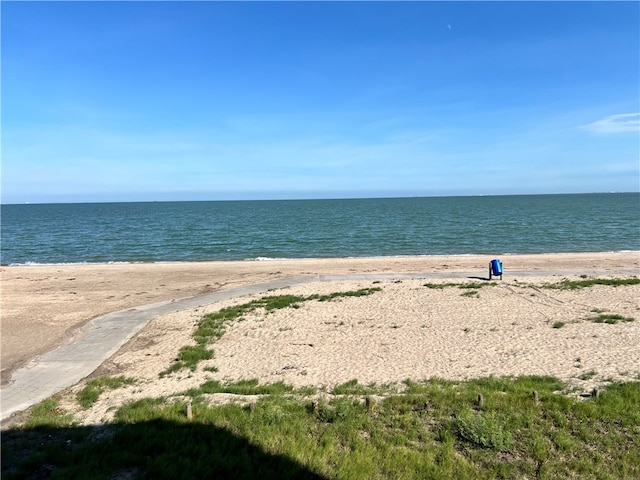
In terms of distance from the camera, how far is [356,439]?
6.13 meters

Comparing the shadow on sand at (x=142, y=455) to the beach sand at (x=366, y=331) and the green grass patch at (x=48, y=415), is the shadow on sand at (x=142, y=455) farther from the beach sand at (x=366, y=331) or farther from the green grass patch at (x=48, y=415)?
the beach sand at (x=366, y=331)

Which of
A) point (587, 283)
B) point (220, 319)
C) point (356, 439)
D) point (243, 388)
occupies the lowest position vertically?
point (220, 319)

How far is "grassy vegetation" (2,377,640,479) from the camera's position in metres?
5.46

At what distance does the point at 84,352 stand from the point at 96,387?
3.31 meters

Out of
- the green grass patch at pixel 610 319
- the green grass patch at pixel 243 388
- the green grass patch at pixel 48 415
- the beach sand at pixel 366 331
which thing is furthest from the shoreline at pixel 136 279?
the green grass patch at pixel 610 319

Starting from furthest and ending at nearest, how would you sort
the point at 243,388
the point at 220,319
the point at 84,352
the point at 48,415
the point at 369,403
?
the point at 220,319
the point at 84,352
the point at 243,388
the point at 48,415
the point at 369,403

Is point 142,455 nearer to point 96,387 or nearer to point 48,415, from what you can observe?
point 48,415

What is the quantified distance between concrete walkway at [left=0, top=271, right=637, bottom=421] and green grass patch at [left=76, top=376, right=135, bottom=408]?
0.62m

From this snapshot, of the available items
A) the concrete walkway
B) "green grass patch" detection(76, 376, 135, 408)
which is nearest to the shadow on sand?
"green grass patch" detection(76, 376, 135, 408)

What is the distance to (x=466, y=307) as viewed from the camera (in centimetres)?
1511

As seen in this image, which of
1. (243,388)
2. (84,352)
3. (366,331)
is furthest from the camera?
(366,331)

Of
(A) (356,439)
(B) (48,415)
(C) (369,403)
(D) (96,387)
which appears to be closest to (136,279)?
(D) (96,387)

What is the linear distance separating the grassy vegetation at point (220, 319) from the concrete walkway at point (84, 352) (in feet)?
6.63

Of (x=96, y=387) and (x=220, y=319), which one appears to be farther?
(x=220, y=319)
